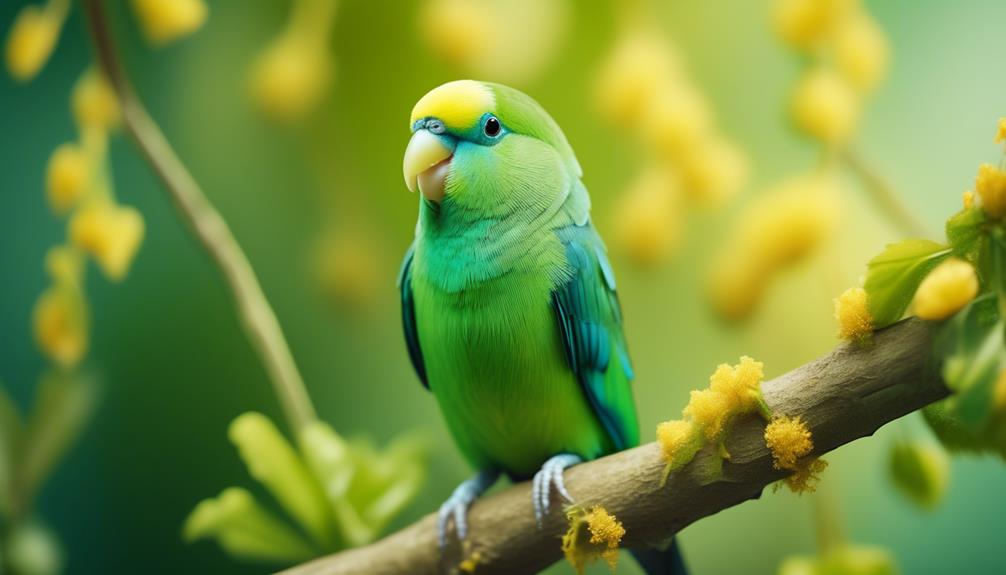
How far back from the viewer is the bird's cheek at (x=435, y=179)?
37.3 inches

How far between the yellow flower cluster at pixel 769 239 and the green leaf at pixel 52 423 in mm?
1297

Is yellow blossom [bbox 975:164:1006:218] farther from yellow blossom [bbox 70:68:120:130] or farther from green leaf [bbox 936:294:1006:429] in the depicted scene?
yellow blossom [bbox 70:68:120:130]

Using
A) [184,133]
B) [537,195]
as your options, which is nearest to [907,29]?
[537,195]

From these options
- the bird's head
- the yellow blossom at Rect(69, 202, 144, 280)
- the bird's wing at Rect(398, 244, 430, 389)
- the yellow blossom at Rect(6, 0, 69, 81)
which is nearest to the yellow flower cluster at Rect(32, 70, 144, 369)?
the yellow blossom at Rect(69, 202, 144, 280)

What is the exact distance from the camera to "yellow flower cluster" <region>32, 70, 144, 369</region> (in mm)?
1463

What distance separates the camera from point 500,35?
1.64 meters

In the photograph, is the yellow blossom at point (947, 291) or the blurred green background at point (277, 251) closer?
the yellow blossom at point (947, 291)

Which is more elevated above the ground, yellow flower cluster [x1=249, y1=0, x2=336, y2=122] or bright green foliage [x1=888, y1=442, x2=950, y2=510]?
yellow flower cluster [x1=249, y1=0, x2=336, y2=122]

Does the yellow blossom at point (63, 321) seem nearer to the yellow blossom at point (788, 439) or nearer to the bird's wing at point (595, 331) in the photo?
the bird's wing at point (595, 331)

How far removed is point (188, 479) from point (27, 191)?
0.72 m

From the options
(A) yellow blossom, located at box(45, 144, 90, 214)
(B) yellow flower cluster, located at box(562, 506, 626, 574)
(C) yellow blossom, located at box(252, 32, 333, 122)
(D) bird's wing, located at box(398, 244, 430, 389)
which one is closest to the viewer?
(B) yellow flower cluster, located at box(562, 506, 626, 574)

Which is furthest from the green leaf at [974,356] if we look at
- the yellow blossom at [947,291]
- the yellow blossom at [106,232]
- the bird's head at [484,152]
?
the yellow blossom at [106,232]

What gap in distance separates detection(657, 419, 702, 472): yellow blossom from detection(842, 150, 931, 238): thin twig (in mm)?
738

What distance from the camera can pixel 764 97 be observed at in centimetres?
156
